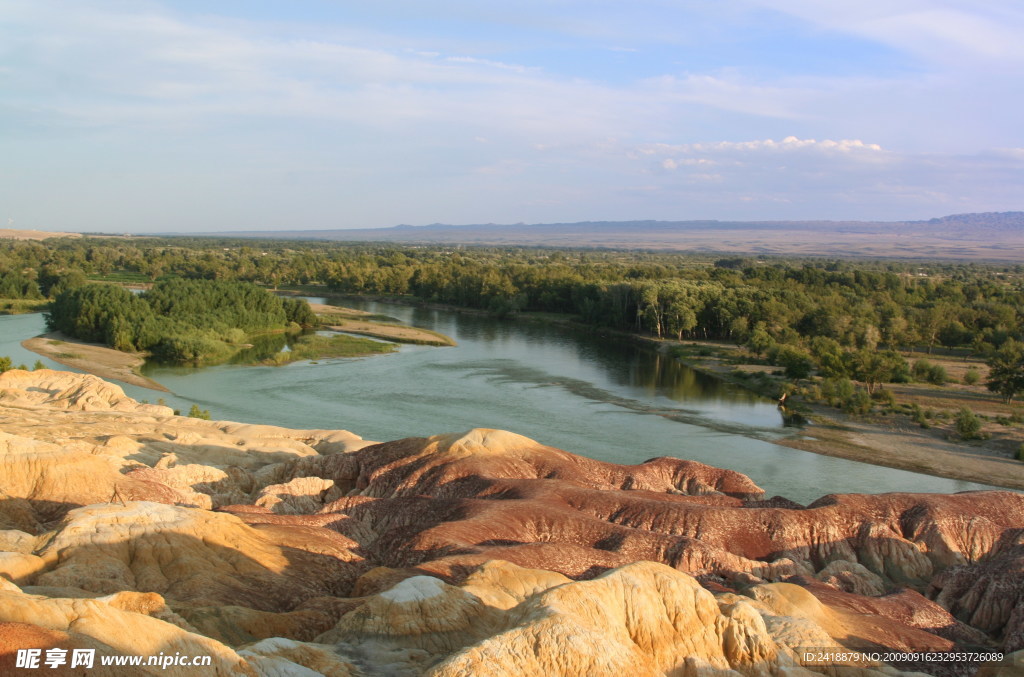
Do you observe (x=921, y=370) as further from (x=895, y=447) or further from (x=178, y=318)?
(x=178, y=318)

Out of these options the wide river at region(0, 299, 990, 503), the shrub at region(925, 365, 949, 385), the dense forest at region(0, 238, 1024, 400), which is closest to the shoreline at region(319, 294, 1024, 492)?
the wide river at region(0, 299, 990, 503)

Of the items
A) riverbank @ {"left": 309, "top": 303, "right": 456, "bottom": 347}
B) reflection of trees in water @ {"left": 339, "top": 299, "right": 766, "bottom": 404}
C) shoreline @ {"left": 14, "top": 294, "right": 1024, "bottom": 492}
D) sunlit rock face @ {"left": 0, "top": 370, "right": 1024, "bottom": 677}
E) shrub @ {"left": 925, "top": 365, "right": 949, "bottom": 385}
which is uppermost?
sunlit rock face @ {"left": 0, "top": 370, "right": 1024, "bottom": 677}

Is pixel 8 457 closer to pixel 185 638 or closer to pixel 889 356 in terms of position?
pixel 185 638

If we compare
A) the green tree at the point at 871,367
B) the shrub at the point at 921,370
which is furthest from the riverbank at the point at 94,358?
the shrub at the point at 921,370

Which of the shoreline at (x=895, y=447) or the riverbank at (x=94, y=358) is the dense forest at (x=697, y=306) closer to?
the riverbank at (x=94, y=358)

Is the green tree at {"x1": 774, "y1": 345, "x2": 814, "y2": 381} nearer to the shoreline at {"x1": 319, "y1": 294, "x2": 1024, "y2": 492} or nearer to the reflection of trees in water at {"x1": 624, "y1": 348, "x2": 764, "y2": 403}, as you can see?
the reflection of trees in water at {"x1": 624, "y1": 348, "x2": 764, "y2": 403}

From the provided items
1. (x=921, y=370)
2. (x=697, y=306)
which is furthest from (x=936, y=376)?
(x=697, y=306)

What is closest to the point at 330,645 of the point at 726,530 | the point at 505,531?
the point at 505,531
